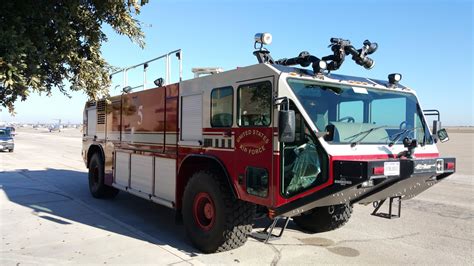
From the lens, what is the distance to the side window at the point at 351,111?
5309 mm

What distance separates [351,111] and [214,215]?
2.31 m

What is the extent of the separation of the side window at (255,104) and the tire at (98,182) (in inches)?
220

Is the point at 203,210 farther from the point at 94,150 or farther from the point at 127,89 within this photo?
the point at 94,150

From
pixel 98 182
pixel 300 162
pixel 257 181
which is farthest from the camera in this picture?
pixel 98 182

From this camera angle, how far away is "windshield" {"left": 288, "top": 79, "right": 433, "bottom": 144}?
494cm

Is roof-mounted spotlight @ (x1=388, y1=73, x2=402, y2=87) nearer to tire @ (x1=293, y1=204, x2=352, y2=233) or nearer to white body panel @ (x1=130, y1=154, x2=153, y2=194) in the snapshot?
tire @ (x1=293, y1=204, x2=352, y2=233)

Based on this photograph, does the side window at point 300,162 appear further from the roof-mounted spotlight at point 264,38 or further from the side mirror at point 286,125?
the roof-mounted spotlight at point 264,38

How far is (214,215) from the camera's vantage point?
5660 mm

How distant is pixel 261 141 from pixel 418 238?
134 inches

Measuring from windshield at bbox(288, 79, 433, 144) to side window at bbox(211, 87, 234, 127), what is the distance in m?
1.04

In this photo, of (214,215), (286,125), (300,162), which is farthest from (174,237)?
(286,125)

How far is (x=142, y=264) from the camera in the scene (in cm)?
524

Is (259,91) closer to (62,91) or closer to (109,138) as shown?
(62,91)

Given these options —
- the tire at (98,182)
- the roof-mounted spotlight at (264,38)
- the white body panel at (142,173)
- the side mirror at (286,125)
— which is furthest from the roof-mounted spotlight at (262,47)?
the tire at (98,182)
